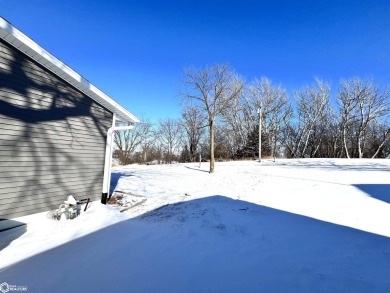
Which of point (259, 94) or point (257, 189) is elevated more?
point (259, 94)

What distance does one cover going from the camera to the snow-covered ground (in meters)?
3.02

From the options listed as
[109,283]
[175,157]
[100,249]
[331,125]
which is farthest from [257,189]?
[331,125]

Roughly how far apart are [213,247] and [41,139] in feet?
16.1

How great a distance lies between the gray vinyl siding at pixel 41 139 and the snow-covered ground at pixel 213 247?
25.9 inches

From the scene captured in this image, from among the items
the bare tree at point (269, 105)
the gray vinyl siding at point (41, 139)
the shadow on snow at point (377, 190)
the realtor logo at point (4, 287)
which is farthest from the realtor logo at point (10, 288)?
the bare tree at point (269, 105)

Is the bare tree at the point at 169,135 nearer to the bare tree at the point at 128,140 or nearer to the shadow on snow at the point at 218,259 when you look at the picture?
the bare tree at the point at 128,140

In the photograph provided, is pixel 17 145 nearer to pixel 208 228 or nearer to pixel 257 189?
pixel 208 228

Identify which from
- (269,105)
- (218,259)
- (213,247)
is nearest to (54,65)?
(213,247)

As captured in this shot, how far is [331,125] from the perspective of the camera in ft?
112

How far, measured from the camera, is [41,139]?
5.90 metres

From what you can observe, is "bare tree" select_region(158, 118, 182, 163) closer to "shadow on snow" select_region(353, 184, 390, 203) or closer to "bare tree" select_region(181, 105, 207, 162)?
"bare tree" select_region(181, 105, 207, 162)

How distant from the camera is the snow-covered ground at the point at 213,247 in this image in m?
3.02

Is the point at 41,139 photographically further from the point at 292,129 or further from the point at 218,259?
the point at 292,129

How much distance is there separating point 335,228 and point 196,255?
3.07 metres
